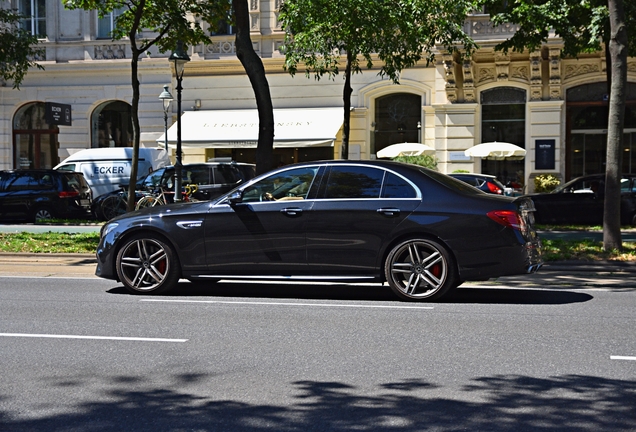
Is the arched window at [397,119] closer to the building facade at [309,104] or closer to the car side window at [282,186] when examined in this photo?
Result: the building facade at [309,104]

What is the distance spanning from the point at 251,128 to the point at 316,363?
2565 cm

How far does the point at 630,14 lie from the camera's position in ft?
65.8

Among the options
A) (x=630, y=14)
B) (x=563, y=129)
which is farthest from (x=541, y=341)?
(x=563, y=129)

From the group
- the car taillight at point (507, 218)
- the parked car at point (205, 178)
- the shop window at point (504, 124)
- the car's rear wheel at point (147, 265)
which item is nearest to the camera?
the car taillight at point (507, 218)

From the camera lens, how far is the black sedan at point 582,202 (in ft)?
73.8

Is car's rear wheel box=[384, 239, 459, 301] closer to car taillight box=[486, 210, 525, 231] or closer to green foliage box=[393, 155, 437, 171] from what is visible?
car taillight box=[486, 210, 525, 231]

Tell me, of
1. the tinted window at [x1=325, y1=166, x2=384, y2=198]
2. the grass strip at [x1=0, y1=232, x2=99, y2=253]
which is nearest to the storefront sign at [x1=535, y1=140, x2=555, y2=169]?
the grass strip at [x1=0, y1=232, x2=99, y2=253]

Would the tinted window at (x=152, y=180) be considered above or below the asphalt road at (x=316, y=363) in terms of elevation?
above

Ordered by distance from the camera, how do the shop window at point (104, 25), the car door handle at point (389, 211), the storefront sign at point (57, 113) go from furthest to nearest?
the shop window at point (104, 25) < the storefront sign at point (57, 113) < the car door handle at point (389, 211)

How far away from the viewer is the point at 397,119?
3225cm

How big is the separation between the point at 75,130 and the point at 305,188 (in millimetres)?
25851

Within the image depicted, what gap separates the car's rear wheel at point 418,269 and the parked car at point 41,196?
701 inches

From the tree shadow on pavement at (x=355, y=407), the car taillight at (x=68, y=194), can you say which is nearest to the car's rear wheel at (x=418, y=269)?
the tree shadow on pavement at (x=355, y=407)

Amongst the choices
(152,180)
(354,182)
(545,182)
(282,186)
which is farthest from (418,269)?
(545,182)
